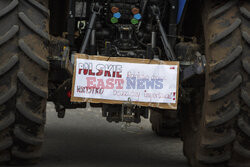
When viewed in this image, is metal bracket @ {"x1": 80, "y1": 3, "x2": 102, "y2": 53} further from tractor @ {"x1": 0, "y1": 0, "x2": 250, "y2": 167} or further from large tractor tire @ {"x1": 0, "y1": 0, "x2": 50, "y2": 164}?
large tractor tire @ {"x1": 0, "y1": 0, "x2": 50, "y2": 164}

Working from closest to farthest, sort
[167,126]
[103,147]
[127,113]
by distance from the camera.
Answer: [127,113]
[103,147]
[167,126]

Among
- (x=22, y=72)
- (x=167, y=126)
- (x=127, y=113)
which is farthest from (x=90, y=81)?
(x=167, y=126)

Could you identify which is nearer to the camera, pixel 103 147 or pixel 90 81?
pixel 90 81

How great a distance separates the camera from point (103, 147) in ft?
20.2

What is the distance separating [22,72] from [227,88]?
1.69 metres

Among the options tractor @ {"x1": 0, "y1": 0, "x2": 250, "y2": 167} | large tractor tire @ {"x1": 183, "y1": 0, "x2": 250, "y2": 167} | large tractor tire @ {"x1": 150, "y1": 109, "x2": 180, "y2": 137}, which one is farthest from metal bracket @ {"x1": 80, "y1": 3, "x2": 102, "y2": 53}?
large tractor tire @ {"x1": 150, "y1": 109, "x2": 180, "y2": 137}

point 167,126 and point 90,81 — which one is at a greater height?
point 90,81

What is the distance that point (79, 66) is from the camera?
14.3 feet

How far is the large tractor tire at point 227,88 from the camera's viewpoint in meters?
4.14

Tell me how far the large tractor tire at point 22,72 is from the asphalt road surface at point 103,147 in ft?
Result: 2.20

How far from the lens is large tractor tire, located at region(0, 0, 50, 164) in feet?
13.0

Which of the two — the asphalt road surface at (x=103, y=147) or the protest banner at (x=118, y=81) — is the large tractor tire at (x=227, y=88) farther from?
the asphalt road surface at (x=103, y=147)

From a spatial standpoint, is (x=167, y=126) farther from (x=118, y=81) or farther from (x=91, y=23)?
(x=118, y=81)

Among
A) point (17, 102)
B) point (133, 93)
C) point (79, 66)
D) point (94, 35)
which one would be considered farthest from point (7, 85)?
point (94, 35)
